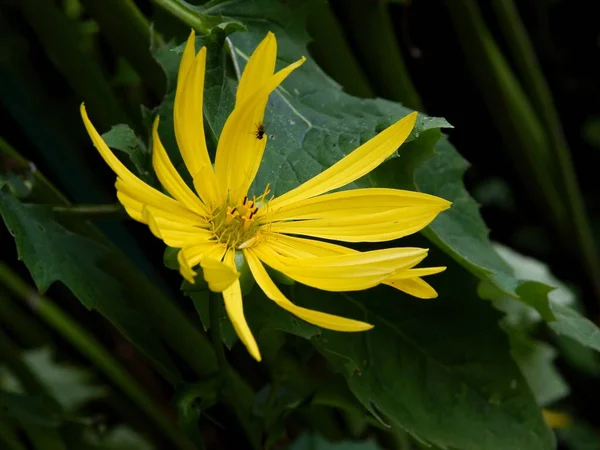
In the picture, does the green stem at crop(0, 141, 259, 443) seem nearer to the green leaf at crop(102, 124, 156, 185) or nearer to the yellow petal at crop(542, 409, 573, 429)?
the green leaf at crop(102, 124, 156, 185)

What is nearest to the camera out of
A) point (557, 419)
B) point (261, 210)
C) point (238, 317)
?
point (238, 317)

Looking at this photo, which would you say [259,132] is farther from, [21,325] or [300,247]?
[21,325]

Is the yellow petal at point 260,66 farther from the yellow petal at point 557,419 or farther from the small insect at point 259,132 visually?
the yellow petal at point 557,419

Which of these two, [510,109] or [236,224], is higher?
[236,224]

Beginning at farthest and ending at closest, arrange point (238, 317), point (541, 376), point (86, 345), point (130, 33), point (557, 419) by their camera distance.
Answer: point (557, 419), point (541, 376), point (86, 345), point (130, 33), point (238, 317)

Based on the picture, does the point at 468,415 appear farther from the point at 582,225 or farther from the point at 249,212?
the point at 582,225

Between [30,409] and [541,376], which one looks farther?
[541,376]

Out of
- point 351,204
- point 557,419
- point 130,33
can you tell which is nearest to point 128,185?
point 351,204

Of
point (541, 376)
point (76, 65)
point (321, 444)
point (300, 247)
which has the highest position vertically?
point (76, 65)
